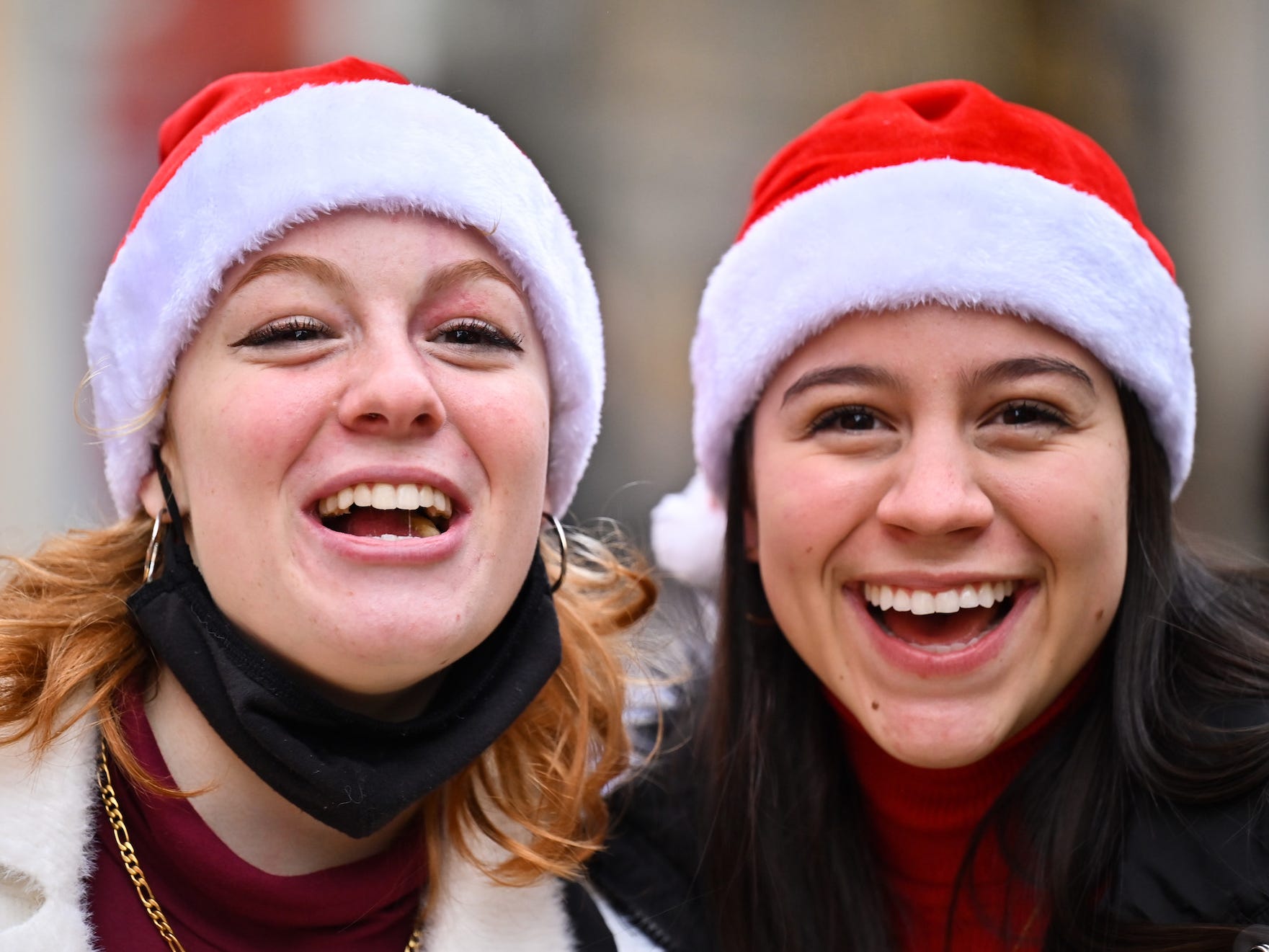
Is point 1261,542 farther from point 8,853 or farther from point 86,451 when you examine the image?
point 8,853

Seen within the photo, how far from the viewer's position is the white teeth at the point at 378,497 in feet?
6.91

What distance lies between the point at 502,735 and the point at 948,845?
2.92 feet

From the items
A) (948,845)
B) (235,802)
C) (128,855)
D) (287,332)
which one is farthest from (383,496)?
(948,845)

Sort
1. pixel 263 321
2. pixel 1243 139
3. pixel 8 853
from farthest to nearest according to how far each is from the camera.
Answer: pixel 1243 139
pixel 263 321
pixel 8 853

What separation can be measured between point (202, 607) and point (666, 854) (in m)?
1.04

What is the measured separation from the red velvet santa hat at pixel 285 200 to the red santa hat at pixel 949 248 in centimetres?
38

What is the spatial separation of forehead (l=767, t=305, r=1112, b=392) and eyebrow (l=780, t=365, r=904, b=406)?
1cm

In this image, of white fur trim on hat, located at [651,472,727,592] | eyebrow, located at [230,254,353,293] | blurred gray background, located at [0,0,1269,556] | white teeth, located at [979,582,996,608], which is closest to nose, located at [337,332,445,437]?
eyebrow, located at [230,254,353,293]

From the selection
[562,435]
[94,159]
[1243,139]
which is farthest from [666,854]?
[1243,139]

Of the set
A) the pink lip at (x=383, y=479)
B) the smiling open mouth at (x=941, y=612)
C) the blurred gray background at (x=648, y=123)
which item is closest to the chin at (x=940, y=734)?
the smiling open mouth at (x=941, y=612)

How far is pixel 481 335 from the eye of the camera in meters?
2.25

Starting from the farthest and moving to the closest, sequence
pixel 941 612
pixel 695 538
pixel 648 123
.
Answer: pixel 648 123
pixel 695 538
pixel 941 612

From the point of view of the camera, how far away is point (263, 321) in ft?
A: 6.97

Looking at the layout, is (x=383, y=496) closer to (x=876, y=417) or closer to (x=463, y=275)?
(x=463, y=275)
